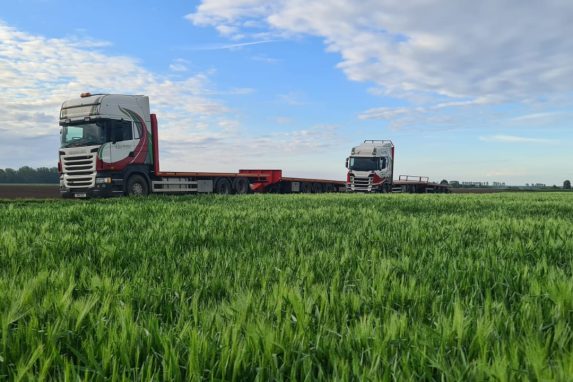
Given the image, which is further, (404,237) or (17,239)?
(404,237)

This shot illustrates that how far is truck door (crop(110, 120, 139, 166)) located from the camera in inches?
785

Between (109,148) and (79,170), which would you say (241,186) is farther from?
(79,170)

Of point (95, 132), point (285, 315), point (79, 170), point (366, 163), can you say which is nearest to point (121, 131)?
point (95, 132)

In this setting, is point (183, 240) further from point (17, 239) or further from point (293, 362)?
point (293, 362)

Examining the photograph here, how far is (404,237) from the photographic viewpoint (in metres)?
5.74

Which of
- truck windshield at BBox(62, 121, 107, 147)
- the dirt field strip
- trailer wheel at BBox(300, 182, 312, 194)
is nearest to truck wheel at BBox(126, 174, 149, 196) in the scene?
truck windshield at BBox(62, 121, 107, 147)

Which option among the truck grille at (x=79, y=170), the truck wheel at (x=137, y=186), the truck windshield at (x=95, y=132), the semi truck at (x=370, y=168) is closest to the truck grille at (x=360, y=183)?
the semi truck at (x=370, y=168)

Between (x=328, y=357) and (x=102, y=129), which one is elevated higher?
(x=102, y=129)

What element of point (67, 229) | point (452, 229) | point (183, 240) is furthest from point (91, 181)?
point (452, 229)

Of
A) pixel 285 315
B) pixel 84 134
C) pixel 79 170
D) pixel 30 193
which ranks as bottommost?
pixel 30 193

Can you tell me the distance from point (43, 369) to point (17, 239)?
4347 mm

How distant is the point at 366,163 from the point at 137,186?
18.7m

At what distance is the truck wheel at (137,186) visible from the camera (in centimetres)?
2127

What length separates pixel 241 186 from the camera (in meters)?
30.1
